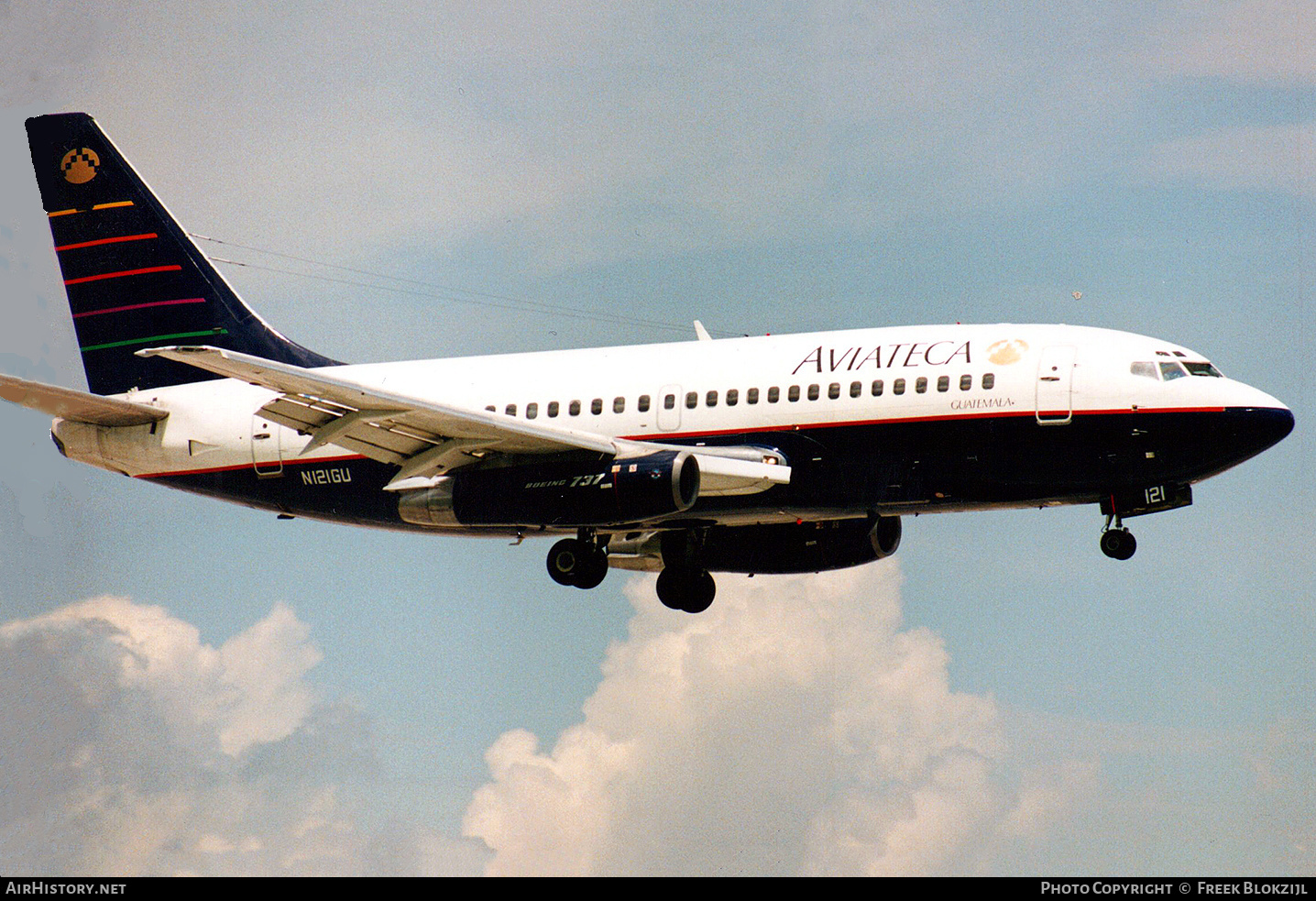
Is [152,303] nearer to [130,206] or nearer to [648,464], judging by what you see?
[130,206]

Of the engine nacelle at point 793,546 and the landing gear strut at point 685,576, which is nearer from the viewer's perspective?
the engine nacelle at point 793,546

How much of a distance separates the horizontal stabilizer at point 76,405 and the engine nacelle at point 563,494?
769 centimetres

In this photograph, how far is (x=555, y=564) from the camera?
136ft

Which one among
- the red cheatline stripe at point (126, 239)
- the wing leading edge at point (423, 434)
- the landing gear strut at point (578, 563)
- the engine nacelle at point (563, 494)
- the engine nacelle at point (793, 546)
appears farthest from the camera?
the red cheatline stripe at point (126, 239)

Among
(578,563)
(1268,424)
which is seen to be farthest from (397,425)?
(1268,424)

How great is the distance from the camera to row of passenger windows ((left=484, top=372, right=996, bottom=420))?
38.0 metres

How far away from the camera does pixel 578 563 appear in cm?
4131

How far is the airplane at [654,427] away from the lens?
122 feet

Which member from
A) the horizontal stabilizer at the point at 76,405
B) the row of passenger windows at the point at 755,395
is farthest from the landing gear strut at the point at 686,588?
the horizontal stabilizer at the point at 76,405

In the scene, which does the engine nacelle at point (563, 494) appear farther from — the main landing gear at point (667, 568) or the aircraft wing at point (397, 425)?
the main landing gear at point (667, 568)

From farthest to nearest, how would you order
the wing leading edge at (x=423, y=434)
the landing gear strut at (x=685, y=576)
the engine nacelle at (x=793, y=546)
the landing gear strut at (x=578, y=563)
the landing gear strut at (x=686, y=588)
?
the landing gear strut at (x=686, y=588) < the landing gear strut at (x=685, y=576) < the engine nacelle at (x=793, y=546) < the landing gear strut at (x=578, y=563) < the wing leading edge at (x=423, y=434)
